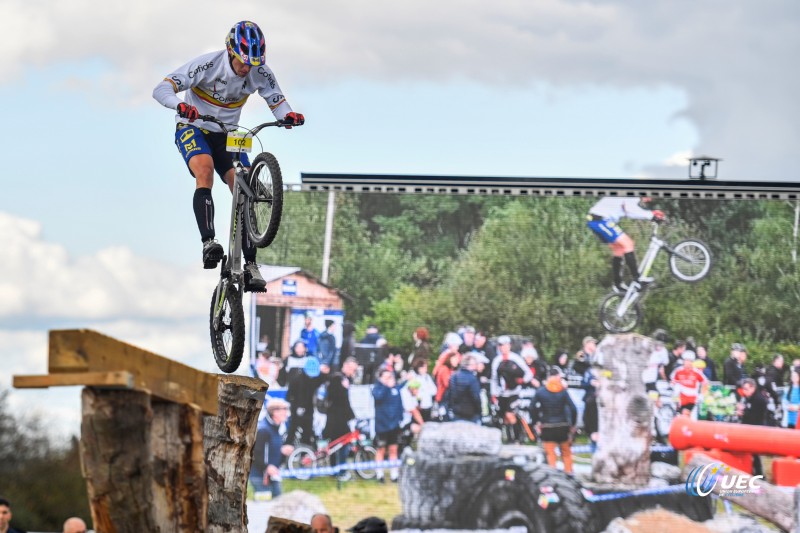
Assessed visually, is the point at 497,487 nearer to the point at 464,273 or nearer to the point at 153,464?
the point at 464,273

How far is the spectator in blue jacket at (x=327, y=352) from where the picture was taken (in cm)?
5372

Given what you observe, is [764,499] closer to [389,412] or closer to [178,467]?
[389,412]

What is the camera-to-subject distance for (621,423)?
5409 centimetres

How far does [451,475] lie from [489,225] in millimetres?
9377

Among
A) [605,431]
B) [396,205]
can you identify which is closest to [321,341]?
[396,205]

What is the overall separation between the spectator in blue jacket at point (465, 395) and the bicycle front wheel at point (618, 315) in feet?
18.0

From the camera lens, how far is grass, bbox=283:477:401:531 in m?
53.7

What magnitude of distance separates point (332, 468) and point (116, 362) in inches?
1852

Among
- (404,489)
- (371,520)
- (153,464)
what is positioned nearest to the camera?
(153,464)

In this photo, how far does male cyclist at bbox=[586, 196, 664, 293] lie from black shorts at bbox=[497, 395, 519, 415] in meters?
6.27

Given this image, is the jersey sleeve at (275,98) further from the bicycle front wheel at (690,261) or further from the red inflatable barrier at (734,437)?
the bicycle front wheel at (690,261)

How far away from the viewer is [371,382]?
53.8 meters

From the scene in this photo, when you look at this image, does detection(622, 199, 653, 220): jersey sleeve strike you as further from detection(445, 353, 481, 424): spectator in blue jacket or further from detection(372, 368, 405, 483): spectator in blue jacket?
detection(372, 368, 405, 483): spectator in blue jacket

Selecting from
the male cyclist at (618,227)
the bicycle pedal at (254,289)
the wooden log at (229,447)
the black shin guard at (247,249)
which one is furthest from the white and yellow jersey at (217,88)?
the male cyclist at (618,227)
